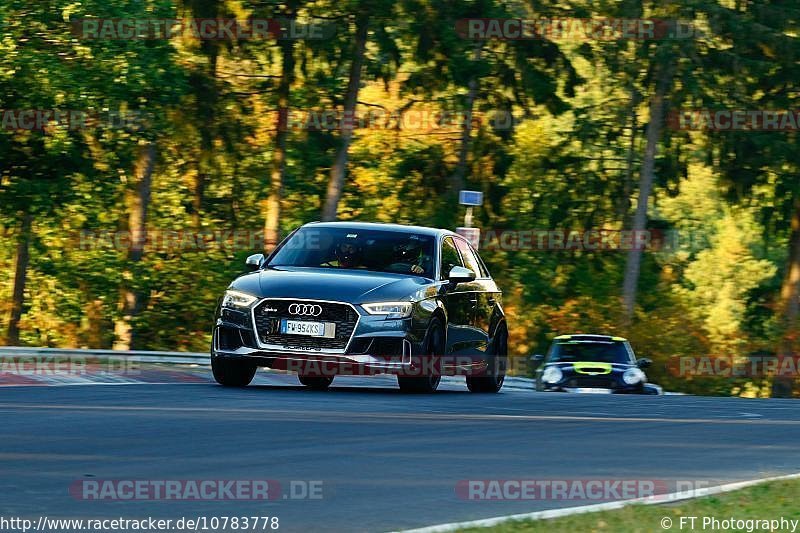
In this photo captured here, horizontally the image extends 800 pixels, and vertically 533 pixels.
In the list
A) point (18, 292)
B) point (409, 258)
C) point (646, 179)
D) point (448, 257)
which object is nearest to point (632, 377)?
point (448, 257)

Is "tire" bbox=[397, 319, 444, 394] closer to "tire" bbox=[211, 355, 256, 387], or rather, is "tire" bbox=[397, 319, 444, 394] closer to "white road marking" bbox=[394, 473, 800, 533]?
"tire" bbox=[211, 355, 256, 387]

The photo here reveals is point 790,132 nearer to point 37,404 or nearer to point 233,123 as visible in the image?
point 233,123

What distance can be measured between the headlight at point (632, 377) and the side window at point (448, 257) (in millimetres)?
7610

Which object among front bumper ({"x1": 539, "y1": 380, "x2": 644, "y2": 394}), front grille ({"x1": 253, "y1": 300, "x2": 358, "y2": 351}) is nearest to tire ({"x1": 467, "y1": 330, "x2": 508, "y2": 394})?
front grille ({"x1": 253, "y1": 300, "x2": 358, "y2": 351})

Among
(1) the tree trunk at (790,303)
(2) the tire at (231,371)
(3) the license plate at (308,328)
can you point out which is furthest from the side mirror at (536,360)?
(1) the tree trunk at (790,303)

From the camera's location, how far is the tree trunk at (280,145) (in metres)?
42.6

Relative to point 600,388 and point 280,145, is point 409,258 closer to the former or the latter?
point 600,388

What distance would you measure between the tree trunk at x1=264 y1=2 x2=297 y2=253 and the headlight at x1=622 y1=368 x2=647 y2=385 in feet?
57.6

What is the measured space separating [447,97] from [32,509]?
1540 inches

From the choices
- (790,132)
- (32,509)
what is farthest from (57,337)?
(32,509)

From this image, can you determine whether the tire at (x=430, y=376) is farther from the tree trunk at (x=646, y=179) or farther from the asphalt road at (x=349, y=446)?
the tree trunk at (x=646, y=179)

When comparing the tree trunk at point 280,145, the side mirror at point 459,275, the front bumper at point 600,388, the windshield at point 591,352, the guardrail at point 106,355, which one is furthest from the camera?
the tree trunk at point 280,145

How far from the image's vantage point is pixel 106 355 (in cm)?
2181

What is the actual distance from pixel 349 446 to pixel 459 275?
21.0 ft
